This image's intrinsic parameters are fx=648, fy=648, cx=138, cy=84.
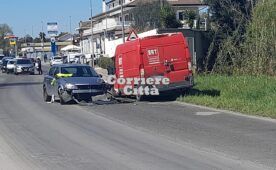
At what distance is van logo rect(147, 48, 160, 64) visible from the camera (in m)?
24.5

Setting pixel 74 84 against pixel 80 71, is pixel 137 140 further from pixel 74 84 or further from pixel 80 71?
pixel 80 71

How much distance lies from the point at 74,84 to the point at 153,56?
3160 millimetres

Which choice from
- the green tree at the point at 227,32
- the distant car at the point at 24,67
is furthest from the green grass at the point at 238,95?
the distant car at the point at 24,67

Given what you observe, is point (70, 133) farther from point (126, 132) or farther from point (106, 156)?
point (106, 156)

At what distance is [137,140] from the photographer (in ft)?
45.0

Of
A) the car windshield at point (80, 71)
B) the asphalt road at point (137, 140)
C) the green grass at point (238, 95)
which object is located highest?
the car windshield at point (80, 71)

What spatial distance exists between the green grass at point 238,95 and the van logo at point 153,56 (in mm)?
1713

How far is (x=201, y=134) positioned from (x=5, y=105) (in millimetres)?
13418

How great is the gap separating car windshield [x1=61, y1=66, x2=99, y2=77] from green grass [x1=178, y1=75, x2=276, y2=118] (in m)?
3.88

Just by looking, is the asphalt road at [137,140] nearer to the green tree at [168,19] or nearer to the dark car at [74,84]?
the dark car at [74,84]

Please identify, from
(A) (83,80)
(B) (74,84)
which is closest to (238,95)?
(A) (83,80)

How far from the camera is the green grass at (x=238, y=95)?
19.1 m

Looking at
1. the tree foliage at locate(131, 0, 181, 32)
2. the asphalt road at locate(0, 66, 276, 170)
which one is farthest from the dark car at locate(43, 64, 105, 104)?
the tree foliage at locate(131, 0, 181, 32)

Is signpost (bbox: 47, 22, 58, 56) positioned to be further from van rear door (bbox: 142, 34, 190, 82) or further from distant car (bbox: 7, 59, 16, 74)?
van rear door (bbox: 142, 34, 190, 82)
